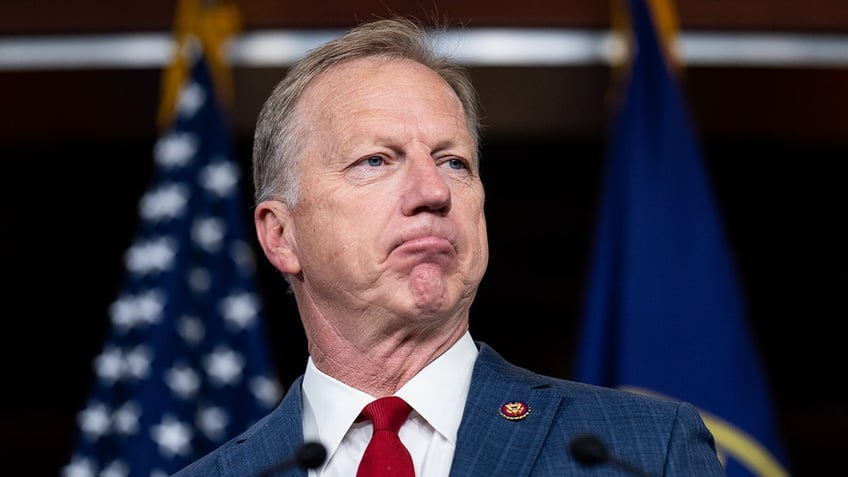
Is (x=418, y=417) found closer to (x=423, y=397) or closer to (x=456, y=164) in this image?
(x=423, y=397)

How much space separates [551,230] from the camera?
20.7 feet

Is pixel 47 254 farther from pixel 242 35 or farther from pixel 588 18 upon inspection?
pixel 588 18

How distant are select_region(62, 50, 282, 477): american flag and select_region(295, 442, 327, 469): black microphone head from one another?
86.3 inches

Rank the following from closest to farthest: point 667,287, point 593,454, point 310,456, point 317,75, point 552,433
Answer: point 593,454, point 310,456, point 552,433, point 317,75, point 667,287

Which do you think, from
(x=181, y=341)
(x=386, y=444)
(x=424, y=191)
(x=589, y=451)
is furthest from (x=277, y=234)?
(x=181, y=341)

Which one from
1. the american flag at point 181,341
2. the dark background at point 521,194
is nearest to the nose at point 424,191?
the american flag at point 181,341

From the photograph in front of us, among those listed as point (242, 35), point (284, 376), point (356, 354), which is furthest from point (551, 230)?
point (356, 354)

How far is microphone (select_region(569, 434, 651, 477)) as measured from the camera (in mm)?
1467

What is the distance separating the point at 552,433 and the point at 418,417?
200mm

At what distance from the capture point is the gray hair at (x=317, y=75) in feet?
6.48

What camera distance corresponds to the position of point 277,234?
2021 mm

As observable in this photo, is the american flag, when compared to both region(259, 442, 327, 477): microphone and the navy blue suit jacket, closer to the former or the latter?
the navy blue suit jacket

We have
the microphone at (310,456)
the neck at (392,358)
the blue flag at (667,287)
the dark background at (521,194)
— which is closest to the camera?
the microphone at (310,456)

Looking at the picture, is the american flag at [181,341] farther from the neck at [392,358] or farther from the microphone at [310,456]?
the microphone at [310,456]
